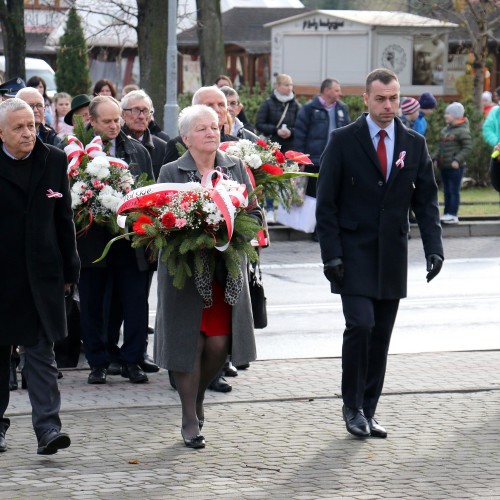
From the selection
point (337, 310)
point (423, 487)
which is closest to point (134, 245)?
point (423, 487)

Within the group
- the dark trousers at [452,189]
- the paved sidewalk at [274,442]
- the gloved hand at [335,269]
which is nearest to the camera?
the paved sidewalk at [274,442]

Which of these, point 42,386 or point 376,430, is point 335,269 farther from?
point 42,386

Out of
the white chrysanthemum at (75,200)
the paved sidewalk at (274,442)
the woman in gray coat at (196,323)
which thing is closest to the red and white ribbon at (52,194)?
the woman in gray coat at (196,323)

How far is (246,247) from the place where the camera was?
7.20 m

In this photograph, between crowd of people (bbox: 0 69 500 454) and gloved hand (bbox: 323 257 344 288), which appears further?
gloved hand (bbox: 323 257 344 288)

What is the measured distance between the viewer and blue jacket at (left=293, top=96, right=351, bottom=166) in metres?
17.2

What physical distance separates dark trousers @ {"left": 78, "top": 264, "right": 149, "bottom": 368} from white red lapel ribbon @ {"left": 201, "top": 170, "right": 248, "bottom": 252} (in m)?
2.00

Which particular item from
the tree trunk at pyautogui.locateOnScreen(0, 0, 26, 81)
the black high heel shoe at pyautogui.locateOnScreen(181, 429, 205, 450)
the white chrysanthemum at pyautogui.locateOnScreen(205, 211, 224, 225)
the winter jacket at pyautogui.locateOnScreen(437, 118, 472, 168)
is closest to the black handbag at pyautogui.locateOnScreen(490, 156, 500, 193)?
the white chrysanthemum at pyautogui.locateOnScreen(205, 211, 224, 225)

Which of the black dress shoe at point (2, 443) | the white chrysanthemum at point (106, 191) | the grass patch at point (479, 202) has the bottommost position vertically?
the grass patch at point (479, 202)

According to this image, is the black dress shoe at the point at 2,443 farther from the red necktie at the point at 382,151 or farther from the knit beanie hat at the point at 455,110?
the knit beanie hat at the point at 455,110

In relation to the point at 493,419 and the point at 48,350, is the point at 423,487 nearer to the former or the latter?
the point at 493,419

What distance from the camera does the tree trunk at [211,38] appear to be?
25.1m

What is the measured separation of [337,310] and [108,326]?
10.6 feet

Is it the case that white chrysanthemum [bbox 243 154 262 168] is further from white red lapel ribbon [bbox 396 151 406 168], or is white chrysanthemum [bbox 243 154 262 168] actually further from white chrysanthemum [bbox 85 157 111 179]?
white red lapel ribbon [bbox 396 151 406 168]
